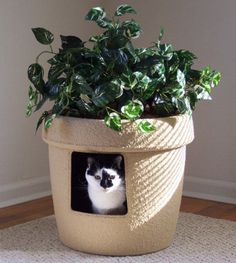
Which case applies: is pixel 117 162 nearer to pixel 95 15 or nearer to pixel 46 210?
pixel 95 15

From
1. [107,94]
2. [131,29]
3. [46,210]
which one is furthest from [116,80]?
[46,210]

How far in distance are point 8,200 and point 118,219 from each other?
70 cm

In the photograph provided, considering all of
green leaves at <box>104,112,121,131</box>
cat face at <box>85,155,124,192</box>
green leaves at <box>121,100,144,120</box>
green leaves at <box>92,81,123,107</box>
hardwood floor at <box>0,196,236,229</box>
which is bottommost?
hardwood floor at <box>0,196,236,229</box>

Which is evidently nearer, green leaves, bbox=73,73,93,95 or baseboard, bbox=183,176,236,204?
green leaves, bbox=73,73,93,95

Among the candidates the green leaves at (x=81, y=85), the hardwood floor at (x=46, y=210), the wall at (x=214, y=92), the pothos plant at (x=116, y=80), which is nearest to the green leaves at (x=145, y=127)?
the pothos plant at (x=116, y=80)

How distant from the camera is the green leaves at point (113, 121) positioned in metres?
1.25

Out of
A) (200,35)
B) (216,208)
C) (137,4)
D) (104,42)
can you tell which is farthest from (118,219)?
(137,4)

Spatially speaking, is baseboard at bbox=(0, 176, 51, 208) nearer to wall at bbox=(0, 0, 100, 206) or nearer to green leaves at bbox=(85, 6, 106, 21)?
wall at bbox=(0, 0, 100, 206)

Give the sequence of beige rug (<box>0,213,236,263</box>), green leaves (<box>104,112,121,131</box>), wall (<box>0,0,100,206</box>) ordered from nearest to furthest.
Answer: green leaves (<box>104,112,121,131</box>) < beige rug (<box>0,213,236,263</box>) < wall (<box>0,0,100,206</box>)

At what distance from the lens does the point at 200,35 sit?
6.44 ft

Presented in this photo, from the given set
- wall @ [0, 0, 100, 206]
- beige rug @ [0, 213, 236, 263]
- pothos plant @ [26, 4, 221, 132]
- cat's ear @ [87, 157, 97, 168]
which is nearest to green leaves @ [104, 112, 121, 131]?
pothos plant @ [26, 4, 221, 132]

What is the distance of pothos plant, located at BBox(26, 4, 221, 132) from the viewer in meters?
1.27

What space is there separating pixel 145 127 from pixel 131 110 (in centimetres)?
5

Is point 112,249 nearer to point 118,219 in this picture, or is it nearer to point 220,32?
point 118,219
